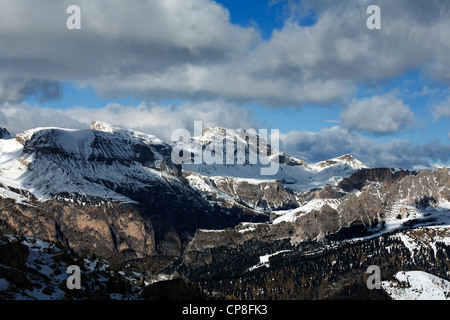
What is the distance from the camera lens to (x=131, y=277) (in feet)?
443
